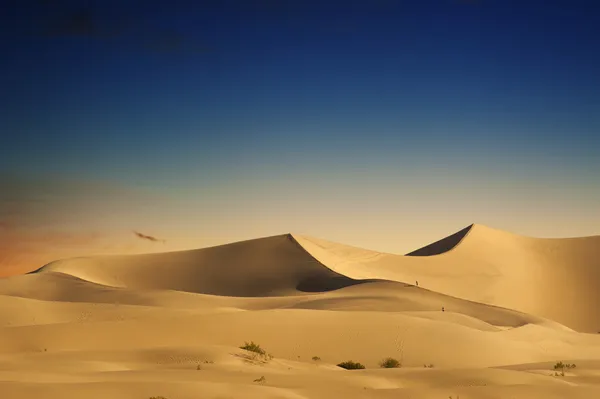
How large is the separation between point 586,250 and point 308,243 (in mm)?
27831

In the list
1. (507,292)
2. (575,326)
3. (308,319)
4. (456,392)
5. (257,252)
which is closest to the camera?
(456,392)

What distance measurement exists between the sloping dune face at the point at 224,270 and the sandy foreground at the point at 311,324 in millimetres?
199

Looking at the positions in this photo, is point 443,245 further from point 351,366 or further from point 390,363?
point 351,366

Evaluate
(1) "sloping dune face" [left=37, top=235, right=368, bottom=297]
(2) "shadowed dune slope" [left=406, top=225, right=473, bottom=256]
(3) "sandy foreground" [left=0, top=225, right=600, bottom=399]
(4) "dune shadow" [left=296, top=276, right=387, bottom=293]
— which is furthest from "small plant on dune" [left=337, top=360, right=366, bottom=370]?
(2) "shadowed dune slope" [left=406, top=225, right=473, bottom=256]

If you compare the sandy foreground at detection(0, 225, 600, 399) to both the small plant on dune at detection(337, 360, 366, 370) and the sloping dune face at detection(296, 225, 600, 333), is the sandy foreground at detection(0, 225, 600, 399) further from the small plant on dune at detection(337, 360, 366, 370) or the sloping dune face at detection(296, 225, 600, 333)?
the small plant on dune at detection(337, 360, 366, 370)

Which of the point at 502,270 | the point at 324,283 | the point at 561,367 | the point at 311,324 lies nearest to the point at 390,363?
the point at 561,367

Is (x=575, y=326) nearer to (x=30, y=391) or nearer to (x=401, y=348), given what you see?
(x=401, y=348)

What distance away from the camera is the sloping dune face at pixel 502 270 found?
68.9 meters

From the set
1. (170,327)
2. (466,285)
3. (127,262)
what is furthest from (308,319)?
(127,262)

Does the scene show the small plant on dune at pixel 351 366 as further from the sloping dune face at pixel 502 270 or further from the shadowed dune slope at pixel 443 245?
the shadowed dune slope at pixel 443 245

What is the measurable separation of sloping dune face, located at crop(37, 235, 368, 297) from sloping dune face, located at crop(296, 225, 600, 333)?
8.10ft

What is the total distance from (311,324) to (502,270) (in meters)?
47.0

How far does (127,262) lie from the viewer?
262ft

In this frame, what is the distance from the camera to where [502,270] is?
245ft
